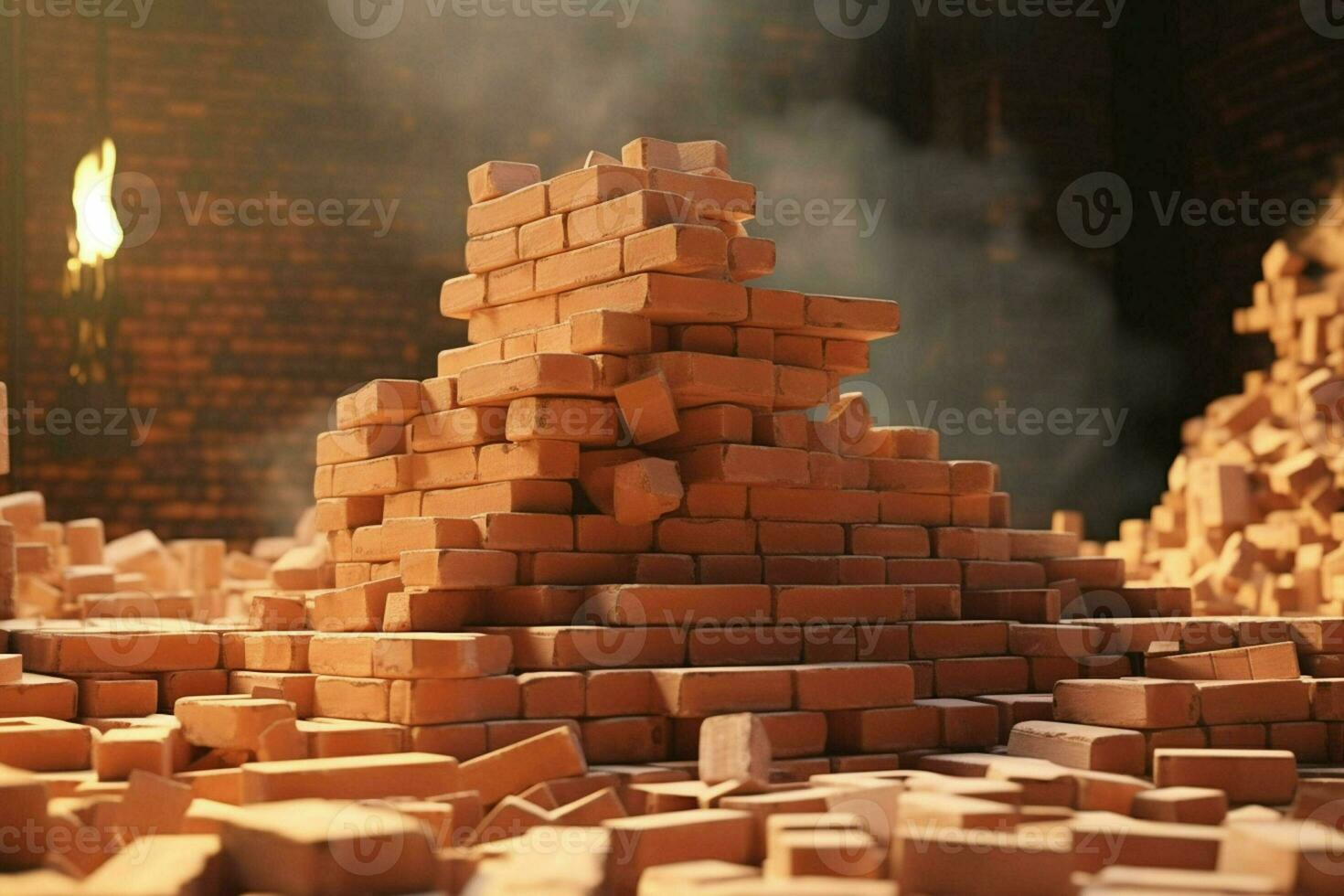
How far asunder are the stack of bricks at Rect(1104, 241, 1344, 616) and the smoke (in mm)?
1509

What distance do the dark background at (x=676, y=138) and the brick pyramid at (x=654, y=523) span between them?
566 cm

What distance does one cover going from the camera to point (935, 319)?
44.3 feet

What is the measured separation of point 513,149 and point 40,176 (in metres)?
3.84

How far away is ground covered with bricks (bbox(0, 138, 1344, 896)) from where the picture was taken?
395 cm

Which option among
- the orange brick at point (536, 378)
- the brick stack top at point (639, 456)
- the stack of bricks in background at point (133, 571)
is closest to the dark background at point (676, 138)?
the stack of bricks in background at point (133, 571)

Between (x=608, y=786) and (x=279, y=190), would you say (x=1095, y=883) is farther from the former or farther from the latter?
(x=279, y=190)

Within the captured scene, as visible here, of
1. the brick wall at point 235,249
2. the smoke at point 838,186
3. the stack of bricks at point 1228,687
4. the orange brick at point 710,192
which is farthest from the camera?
the smoke at point 838,186

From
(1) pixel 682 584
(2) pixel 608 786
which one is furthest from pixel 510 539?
(2) pixel 608 786

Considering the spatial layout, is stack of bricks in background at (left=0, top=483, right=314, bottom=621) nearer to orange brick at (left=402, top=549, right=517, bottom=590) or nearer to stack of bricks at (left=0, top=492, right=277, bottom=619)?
stack of bricks at (left=0, top=492, right=277, bottom=619)

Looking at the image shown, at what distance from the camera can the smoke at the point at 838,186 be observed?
1316 centimetres

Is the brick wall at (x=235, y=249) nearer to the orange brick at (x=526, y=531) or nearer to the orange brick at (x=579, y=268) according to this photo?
the orange brick at (x=579, y=268)

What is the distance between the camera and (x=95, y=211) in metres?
11.8

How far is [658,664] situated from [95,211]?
7.94m

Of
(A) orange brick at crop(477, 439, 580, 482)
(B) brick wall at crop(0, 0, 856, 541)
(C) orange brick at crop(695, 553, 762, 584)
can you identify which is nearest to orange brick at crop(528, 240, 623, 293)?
(A) orange brick at crop(477, 439, 580, 482)
